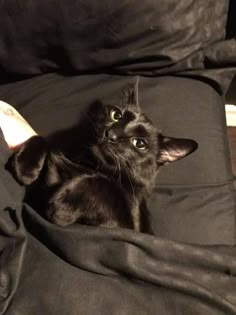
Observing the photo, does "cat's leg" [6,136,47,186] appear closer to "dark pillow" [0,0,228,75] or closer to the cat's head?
the cat's head

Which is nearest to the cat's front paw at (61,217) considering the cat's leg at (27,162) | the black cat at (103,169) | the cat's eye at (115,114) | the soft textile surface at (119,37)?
the black cat at (103,169)

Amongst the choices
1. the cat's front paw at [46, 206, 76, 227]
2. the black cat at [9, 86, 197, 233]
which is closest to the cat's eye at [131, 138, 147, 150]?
the black cat at [9, 86, 197, 233]

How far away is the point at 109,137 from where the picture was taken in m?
1.21

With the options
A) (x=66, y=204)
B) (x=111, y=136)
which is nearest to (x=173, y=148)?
(x=111, y=136)

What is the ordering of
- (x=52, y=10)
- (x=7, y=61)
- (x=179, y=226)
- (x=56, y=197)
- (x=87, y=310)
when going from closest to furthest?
1. (x=87, y=310)
2. (x=56, y=197)
3. (x=179, y=226)
4. (x=52, y=10)
5. (x=7, y=61)

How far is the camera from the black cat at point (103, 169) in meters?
1.12

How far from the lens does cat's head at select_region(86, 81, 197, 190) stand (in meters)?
1.21

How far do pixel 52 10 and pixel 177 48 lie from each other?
1.41ft

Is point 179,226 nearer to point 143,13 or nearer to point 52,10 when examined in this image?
point 143,13

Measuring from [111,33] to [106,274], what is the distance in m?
0.78

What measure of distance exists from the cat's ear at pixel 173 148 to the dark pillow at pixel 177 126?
0.15ft

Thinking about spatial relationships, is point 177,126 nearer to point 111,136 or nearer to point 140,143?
point 140,143

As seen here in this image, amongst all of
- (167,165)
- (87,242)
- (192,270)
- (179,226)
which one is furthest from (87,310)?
(167,165)

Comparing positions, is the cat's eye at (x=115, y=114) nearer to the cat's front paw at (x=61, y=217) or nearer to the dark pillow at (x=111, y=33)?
the dark pillow at (x=111, y=33)
